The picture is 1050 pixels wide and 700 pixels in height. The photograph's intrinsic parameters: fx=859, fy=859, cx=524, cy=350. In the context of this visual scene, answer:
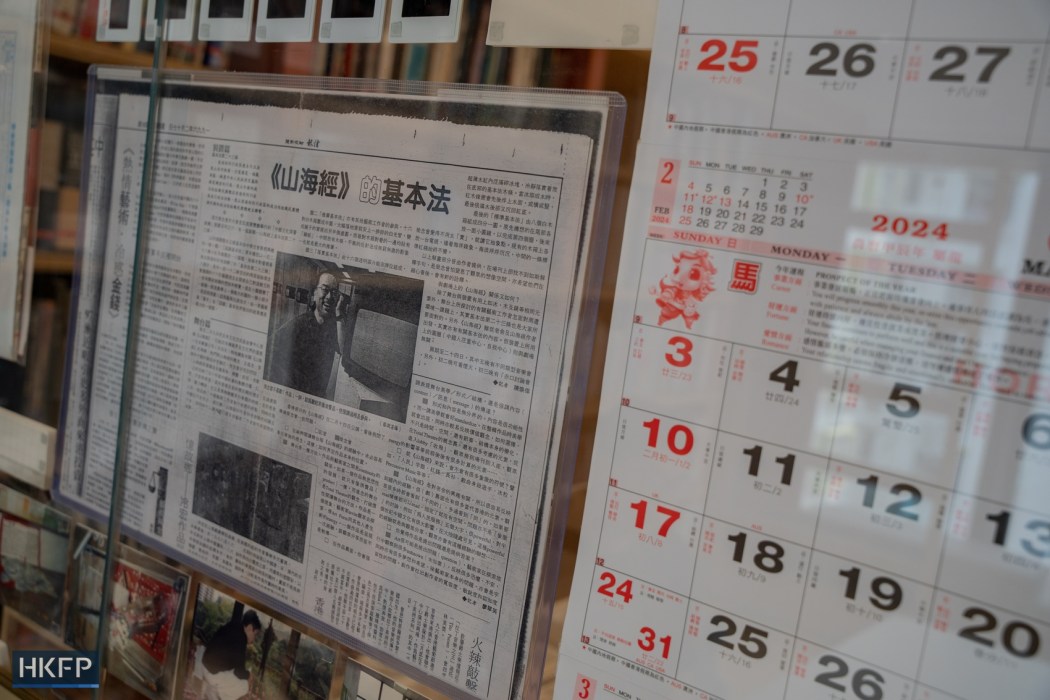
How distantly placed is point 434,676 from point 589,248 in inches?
18.3

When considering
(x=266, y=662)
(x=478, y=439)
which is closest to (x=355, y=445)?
(x=478, y=439)

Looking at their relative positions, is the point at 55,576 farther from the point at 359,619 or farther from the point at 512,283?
the point at 512,283

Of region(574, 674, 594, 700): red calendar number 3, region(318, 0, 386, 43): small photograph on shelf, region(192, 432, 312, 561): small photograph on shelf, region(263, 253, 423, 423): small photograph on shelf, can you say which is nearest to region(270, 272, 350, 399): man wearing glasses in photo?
region(263, 253, 423, 423): small photograph on shelf

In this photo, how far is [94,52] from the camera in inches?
46.6

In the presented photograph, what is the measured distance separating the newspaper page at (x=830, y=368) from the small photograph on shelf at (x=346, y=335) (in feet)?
0.77

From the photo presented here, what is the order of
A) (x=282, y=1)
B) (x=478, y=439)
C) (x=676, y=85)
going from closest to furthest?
(x=676, y=85) < (x=478, y=439) < (x=282, y=1)

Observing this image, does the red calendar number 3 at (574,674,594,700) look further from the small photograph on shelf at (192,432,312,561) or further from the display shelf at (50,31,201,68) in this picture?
the display shelf at (50,31,201,68)

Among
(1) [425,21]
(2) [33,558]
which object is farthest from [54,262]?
(1) [425,21]

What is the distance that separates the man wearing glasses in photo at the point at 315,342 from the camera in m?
0.94

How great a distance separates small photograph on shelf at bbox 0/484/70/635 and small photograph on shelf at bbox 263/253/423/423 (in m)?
0.54

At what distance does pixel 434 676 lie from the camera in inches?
34.7

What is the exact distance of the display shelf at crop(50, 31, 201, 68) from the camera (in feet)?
3.74

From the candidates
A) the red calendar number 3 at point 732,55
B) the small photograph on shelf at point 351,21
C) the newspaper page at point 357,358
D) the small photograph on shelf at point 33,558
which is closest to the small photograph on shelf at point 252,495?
the newspaper page at point 357,358

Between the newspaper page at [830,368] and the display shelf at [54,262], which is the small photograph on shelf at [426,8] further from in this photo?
the display shelf at [54,262]
